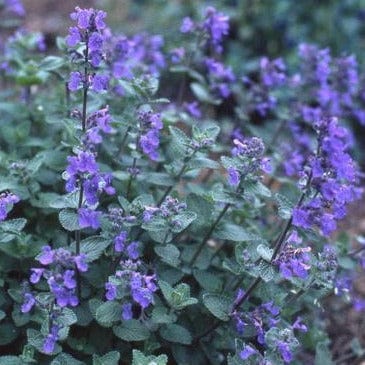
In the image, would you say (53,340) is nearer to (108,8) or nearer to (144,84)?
(144,84)

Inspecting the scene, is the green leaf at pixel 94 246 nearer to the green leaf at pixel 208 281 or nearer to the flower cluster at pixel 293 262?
the green leaf at pixel 208 281

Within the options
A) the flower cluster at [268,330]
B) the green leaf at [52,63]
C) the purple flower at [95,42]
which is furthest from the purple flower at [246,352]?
the green leaf at [52,63]

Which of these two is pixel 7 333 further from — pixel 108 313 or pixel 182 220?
pixel 182 220

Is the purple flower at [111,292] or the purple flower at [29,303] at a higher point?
the purple flower at [111,292]

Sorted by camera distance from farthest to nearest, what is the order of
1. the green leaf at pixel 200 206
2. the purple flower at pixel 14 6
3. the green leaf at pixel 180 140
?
the purple flower at pixel 14 6
the green leaf at pixel 200 206
the green leaf at pixel 180 140

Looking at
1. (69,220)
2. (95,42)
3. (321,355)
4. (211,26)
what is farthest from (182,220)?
(211,26)
